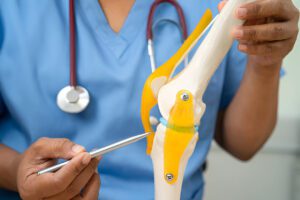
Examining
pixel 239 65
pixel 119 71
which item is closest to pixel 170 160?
pixel 119 71

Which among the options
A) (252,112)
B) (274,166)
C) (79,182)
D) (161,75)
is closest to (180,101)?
(161,75)

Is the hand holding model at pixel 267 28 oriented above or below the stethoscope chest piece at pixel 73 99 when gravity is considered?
above

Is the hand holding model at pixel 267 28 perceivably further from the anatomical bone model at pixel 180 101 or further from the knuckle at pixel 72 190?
the knuckle at pixel 72 190

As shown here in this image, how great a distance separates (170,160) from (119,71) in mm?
215

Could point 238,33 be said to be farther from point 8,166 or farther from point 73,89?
point 8,166

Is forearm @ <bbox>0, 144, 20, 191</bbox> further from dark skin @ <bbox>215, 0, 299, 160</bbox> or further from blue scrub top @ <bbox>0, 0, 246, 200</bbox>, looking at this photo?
dark skin @ <bbox>215, 0, 299, 160</bbox>

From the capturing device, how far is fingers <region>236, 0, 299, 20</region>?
51 centimetres

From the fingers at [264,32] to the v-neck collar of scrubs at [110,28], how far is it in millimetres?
242

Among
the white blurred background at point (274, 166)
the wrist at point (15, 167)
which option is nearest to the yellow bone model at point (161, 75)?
the wrist at point (15, 167)

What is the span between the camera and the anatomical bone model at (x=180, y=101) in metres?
0.53

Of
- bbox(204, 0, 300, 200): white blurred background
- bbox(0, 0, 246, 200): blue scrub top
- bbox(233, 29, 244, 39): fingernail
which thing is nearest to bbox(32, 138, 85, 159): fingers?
bbox(0, 0, 246, 200): blue scrub top

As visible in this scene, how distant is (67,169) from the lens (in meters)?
0.52

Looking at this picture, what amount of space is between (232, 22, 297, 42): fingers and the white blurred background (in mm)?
599

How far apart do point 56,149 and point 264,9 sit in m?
0.33
